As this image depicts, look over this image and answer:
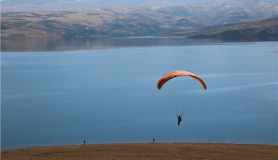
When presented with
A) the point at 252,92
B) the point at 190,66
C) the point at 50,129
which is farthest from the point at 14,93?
the point at 190,66

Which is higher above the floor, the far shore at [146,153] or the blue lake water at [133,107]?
the blue lake water at [133,107]

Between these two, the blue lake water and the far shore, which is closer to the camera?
the far shore

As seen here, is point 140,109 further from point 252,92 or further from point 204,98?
point 252,92

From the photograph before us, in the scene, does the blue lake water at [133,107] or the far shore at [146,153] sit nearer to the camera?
the far shore at [146,153]

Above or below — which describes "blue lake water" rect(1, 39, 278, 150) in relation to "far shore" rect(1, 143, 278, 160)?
above

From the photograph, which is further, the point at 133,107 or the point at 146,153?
the point at 133,107
